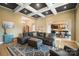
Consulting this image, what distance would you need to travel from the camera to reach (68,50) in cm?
202

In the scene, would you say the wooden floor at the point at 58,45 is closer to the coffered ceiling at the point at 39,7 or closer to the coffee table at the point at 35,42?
the coffee table at the point at 35,42

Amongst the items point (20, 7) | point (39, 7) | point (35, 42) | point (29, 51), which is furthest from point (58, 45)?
point (20, 7)

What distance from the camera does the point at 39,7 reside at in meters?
2.10

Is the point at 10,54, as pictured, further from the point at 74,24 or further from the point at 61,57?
the point at 74,24

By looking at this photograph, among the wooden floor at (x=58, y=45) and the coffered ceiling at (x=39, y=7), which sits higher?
the coffered ceiling at (x=39, y=7)

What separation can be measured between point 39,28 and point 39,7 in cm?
45

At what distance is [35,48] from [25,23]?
1.90 ft

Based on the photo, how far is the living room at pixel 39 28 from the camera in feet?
6.78

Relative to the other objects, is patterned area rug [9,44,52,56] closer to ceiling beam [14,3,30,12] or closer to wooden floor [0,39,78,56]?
wooden floor [0,39,78,56]

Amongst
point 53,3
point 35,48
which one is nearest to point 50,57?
point 35,48

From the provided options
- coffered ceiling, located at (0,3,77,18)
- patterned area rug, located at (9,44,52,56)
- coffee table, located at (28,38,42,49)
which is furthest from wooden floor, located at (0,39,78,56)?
coffered ceiling, located at (0,3,77,18)

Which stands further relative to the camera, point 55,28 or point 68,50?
point 55,28

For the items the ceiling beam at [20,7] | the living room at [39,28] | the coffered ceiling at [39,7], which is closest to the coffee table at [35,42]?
the living room at [39,28]

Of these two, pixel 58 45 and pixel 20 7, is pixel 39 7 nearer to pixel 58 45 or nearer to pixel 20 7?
pixel 20 7
